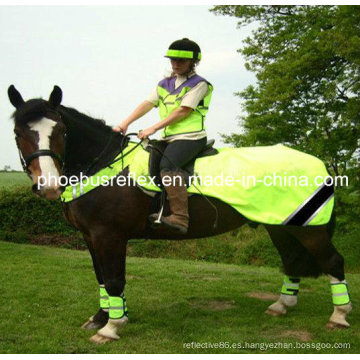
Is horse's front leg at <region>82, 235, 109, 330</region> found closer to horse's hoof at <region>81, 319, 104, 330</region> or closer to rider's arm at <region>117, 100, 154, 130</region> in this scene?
horse's hoof at <region>81, 319, 104, 330</region>

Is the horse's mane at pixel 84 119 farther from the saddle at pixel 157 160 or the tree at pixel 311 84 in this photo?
the tree at pixel 311 84

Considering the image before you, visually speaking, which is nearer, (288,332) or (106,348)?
(106,348)

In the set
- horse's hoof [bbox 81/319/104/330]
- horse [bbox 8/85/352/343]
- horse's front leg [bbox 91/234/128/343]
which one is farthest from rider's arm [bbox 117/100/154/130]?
horse's hoof [bbox 81/319/104/330]

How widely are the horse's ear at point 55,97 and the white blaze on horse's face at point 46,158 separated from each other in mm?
224

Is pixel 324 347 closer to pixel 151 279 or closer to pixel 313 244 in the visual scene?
pixel 313 244

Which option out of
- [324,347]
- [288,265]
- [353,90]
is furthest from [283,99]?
[324,347]

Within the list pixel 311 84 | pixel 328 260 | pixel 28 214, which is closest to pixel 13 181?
pixel 28 214

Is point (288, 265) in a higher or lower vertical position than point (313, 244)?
lower

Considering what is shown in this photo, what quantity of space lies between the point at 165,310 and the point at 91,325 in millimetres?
1146

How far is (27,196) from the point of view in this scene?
51.6 feet

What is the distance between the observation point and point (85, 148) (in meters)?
4.89

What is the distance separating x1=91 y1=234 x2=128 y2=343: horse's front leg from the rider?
0.59 meters

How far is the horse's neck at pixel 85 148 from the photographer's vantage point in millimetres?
4777

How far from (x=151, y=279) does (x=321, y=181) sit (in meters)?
3.91
